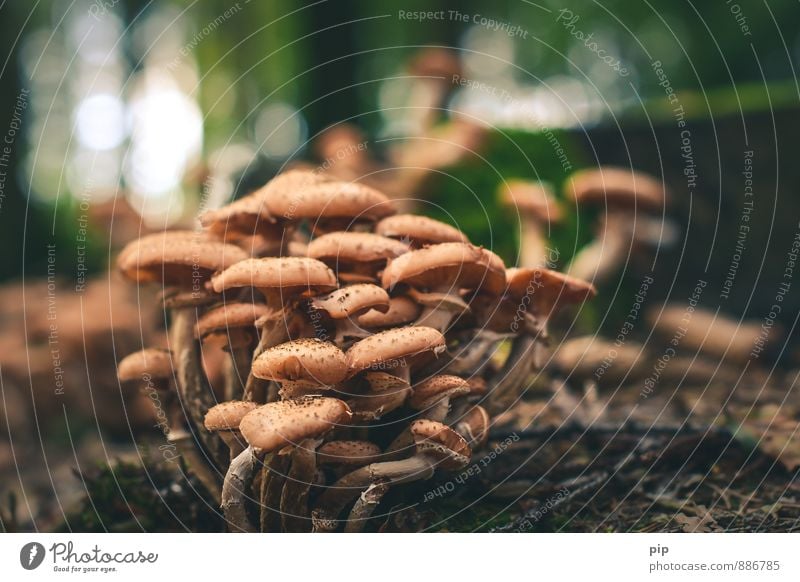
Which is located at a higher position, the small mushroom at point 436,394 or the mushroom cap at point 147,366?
the mushroom cap at point 147,366

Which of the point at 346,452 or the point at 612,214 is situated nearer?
the point at 346,452

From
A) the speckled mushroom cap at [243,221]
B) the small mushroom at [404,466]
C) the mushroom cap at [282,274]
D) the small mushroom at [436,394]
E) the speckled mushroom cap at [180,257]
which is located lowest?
the small mushroom at [404,466]

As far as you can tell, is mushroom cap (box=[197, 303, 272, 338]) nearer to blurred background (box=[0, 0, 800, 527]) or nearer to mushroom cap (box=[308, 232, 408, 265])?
mushroom cap (box=[308, 232, 408, 265])

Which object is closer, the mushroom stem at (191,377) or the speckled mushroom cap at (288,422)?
the speckled mushroom cap at (288,422)

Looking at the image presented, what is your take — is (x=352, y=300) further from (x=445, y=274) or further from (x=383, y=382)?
(x=445, y=274)

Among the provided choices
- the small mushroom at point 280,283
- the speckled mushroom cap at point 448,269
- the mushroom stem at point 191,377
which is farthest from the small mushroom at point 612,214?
the mushroom stem at point 191,377

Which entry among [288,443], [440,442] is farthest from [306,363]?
[440,442]

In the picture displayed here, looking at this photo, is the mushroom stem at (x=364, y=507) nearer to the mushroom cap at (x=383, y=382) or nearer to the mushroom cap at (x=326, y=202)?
the mushroom cap at (x=383, y=382)
